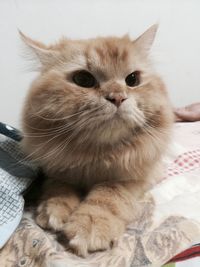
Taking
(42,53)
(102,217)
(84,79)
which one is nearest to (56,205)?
(102,217)

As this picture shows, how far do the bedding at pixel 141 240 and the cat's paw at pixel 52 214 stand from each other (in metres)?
0.02

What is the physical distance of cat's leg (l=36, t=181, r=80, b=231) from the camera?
88cm

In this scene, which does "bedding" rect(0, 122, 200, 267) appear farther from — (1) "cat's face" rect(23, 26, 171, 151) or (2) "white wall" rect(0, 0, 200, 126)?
(2) "white wall" rect(0, 0, 200, 126)

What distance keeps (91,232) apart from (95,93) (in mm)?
376

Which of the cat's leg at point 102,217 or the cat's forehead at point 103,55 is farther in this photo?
the cat's forehead at point 103,55

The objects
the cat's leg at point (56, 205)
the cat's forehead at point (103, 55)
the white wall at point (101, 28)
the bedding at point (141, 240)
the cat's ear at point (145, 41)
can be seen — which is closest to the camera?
the bedding at point (141, 240)

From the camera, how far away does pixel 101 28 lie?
2082 millimetres

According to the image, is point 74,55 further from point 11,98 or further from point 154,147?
point 11,98

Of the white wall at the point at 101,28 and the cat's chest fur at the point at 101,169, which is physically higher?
the white wall at the point at 101,28

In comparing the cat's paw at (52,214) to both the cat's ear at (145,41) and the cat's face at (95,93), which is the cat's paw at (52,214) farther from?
the cat's ear at (145,41)

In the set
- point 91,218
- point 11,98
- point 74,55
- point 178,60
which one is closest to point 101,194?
point 91,218

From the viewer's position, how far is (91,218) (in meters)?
0.85

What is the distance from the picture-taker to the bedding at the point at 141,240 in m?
0.77

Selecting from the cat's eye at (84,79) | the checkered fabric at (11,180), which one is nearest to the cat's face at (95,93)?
the cat's eye at (84,79)
